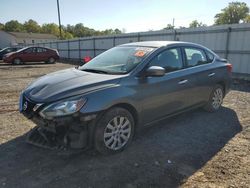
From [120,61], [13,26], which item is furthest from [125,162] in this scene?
[13,26]

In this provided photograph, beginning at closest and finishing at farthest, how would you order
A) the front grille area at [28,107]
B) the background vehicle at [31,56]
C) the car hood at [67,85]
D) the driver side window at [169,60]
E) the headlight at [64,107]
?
the headlight at [64,107]
the car hood at [67,85]
the front grille area at [28,107]
the driver side window at [169,60]
the background vehicle at [31,56]

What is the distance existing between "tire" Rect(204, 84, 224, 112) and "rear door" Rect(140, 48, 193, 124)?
1.03 metres

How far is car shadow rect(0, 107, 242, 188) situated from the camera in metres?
2.93

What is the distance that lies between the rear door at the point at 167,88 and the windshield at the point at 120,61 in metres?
0.27

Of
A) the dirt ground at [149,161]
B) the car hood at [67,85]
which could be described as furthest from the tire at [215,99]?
Result: the car hood at [67,85]

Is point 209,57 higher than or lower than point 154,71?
higher

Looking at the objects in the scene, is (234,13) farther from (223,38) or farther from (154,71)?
(154,71)

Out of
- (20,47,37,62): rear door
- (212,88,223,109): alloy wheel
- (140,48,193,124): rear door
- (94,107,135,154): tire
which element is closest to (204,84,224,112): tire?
(212,88,223,109): alloy wheel

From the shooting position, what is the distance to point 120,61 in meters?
4.16

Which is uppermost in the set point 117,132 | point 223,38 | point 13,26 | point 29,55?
point 13,26

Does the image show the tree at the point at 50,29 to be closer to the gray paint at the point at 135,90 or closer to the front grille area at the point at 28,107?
the gray paint at the point at 135,90

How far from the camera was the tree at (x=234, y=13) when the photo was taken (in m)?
65.8

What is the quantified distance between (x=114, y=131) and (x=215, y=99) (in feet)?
10.1

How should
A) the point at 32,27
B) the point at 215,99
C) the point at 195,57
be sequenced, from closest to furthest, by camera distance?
the point at 195,57 < the point at 215,99 < the point at 32,27
